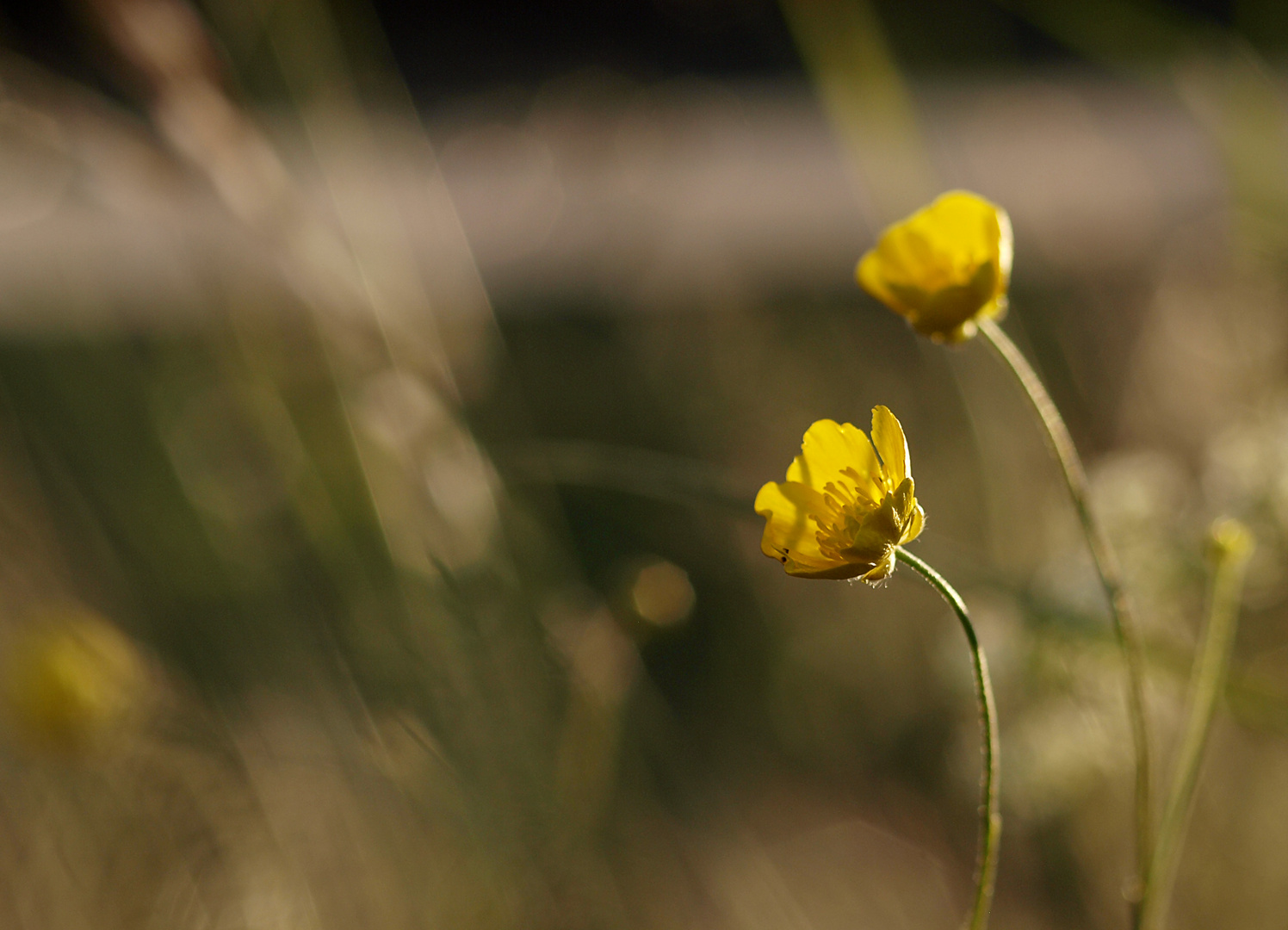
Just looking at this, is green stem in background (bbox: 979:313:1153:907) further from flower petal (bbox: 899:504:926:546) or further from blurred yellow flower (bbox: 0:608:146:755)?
blurred yellow flower (bbox: 0:608:146:755)

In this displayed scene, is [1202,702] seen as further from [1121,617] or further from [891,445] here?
[891,445]

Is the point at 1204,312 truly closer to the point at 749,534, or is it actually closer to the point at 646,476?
the point at 749,534

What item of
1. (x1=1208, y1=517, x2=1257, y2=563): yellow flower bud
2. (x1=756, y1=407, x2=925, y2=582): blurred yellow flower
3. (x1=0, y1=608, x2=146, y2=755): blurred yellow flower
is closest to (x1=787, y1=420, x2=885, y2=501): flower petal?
(x1=756, y1=407, x2=925, y2=582): blurred yellow flower

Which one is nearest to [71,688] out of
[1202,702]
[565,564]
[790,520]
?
[565,564]

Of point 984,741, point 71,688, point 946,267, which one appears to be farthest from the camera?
point 71,688

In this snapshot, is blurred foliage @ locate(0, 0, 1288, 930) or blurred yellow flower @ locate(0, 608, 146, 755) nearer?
blurred foliage @ locate(0, 0, 1288, 930)

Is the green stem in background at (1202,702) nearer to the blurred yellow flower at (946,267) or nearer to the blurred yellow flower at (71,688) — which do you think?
the blurred yellow flower at (946,267)
